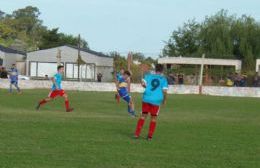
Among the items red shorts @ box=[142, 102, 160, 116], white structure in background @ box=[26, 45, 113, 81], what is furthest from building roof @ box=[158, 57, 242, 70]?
red shorts @ box=[142, 102, 160, 116]

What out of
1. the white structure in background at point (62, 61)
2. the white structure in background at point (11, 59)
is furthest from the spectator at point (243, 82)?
the white structure in background at point (11, 59)

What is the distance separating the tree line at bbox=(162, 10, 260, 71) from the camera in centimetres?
7631

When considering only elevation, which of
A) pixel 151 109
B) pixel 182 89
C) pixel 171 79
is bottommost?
pixel 182 89

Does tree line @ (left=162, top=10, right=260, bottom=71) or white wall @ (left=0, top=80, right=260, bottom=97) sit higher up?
tree line @ (left=162, top=10, right=260, bottom=71)

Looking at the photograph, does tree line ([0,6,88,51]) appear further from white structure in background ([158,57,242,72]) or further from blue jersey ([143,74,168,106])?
blue jersey ([143,74,168,106])

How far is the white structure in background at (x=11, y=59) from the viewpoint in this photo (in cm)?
7742

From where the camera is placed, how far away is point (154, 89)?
1446 centimetres

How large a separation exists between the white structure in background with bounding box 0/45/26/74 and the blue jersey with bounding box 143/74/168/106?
204 feet

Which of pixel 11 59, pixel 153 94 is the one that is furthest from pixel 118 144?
pixel 11 59

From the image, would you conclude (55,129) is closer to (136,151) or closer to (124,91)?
(136,151)

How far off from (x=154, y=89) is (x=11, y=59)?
67.5 m

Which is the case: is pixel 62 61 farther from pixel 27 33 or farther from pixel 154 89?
pixel 27 33

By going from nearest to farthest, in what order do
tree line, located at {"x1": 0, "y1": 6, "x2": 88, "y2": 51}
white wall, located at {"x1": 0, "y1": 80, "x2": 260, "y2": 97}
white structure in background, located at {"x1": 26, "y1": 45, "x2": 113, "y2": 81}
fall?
white wall, located at {"x1": 0, "y1": 80, "x2": 260, "y2": 97} < white structure in background, located at {"x1": 26, "y1": 45, "x2": 113, "y2": 81} < tree line, located at {"x1": 0, "y1": 6, "x2": 88, "y2": 51}

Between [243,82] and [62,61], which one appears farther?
[62,61]
